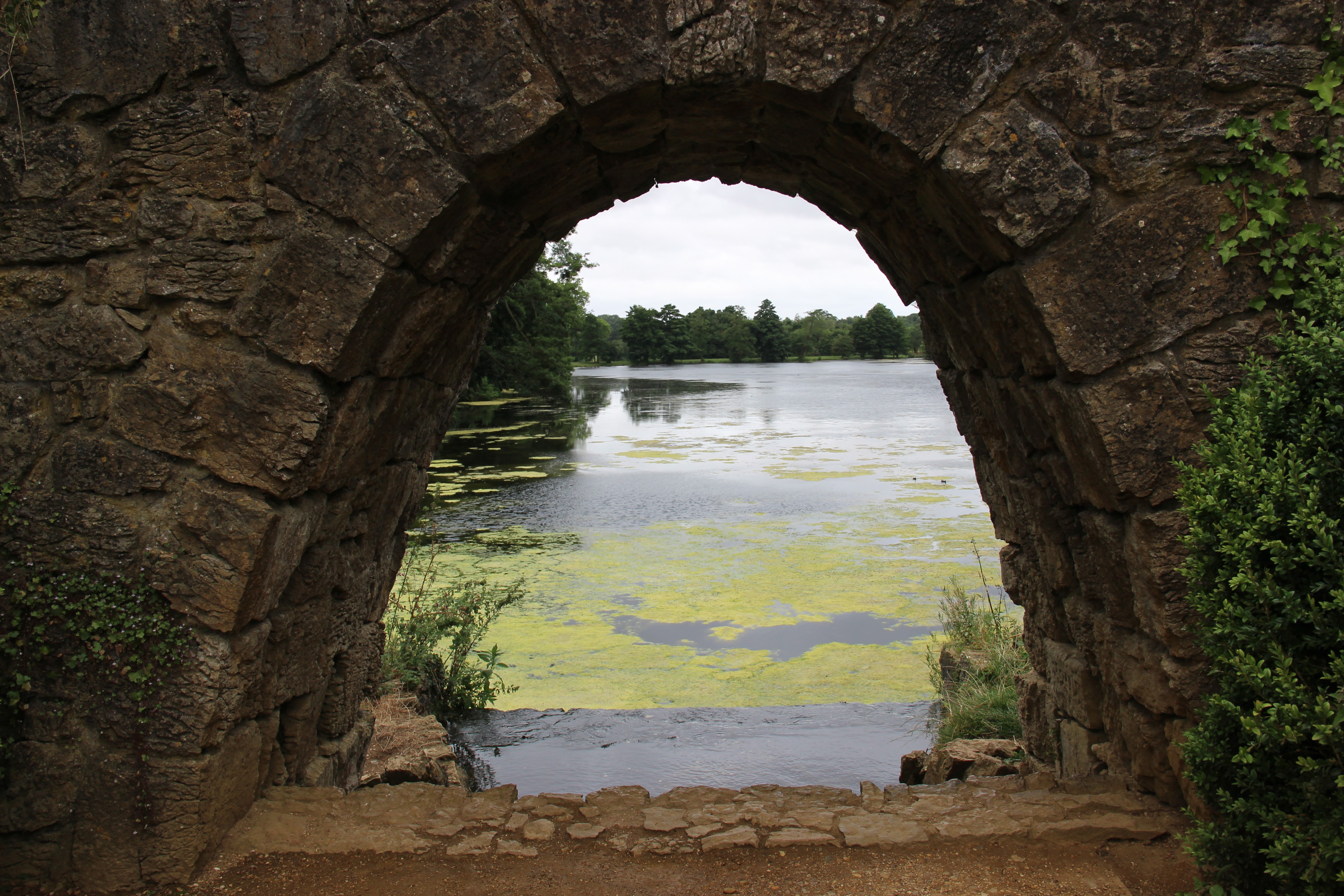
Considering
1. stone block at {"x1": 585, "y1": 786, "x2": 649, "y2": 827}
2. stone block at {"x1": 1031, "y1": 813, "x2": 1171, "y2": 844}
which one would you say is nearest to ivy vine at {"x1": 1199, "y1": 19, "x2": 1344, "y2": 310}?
stone block at {"x1": 1031, "y1": 813, "x2": 1171, "y2": 844}

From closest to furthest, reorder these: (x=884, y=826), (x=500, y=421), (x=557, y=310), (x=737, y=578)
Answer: (x=884, y=826) → (x=737, y=578) → (x=500, y=421) → (x=557, y=310)

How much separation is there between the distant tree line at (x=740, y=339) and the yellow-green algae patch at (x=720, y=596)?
7098 centimetres

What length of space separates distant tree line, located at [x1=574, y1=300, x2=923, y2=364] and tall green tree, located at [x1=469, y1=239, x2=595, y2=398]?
5336cm

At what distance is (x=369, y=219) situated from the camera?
2.79 meters

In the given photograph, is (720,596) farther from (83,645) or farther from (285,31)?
(285,31)

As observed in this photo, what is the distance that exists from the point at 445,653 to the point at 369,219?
181 inches

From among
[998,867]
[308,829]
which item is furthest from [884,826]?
[308,829]

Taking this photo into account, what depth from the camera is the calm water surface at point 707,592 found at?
5.28 meters

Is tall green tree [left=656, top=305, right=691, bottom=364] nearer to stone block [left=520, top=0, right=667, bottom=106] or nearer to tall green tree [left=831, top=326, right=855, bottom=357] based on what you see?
tall green tree [left=831, top=326, right=855, bottom=357]

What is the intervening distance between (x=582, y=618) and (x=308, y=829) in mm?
4425

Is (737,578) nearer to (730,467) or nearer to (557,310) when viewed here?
(730,467)

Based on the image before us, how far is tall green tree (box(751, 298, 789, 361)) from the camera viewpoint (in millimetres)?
88312

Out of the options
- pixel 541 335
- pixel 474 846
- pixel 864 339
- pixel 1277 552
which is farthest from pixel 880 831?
pixel 864 339

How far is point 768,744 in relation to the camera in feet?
17.0
